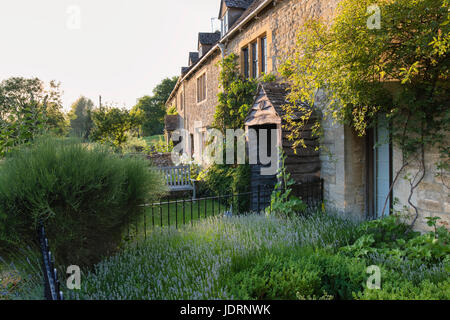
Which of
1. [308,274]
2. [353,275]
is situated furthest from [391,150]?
[308,274]

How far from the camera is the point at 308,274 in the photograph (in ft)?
9.90

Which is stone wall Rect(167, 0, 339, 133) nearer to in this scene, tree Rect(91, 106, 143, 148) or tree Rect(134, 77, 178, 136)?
tree Rect(91, 106, 143, 148)

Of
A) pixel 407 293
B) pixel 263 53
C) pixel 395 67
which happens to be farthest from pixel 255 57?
pixel 407 293

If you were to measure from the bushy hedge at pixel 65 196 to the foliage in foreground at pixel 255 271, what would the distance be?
455 mm

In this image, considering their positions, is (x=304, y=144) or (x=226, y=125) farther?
(x=226, y=125)

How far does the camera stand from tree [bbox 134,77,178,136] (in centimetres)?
5153

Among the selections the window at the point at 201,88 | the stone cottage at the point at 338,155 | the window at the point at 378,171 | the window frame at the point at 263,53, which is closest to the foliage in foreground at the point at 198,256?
the stone cottage at the point at 338,155

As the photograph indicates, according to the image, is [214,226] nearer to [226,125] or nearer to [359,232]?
[359,232]

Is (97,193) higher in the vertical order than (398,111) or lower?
lower

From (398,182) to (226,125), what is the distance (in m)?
6.69

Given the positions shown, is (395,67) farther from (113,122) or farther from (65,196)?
(113,122)

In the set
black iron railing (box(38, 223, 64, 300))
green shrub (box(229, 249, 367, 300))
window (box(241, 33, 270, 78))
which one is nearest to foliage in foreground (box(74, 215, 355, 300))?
green shrub (box(229, 249, 367, 300))

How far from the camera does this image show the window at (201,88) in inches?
616
